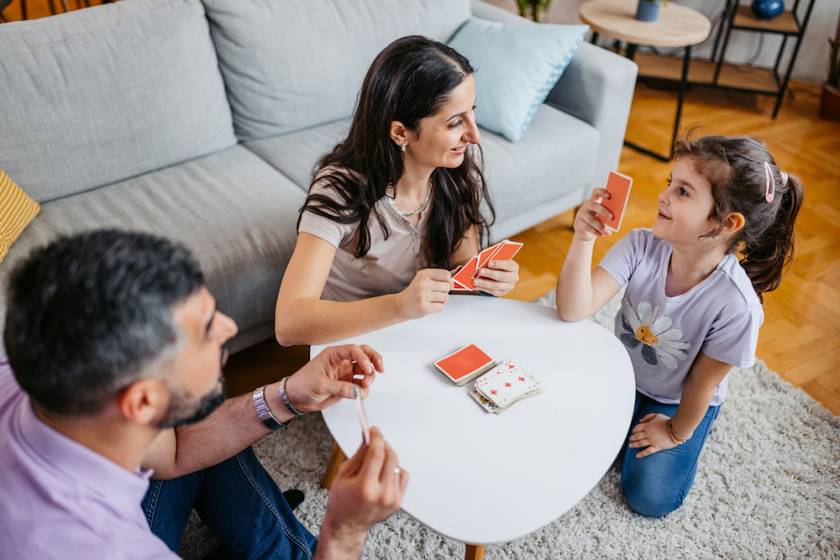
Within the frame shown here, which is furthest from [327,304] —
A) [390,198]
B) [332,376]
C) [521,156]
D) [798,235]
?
[798,235]

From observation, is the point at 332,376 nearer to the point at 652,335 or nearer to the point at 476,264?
the point at 476,264

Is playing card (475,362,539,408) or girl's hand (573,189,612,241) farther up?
girl's hand (573,189,612,241)

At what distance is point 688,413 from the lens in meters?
1.61

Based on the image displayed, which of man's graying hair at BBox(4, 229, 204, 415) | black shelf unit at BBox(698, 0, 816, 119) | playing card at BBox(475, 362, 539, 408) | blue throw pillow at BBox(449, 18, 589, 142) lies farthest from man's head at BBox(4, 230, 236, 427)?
black shelf unit at BBox(698, 0, 816, 119)

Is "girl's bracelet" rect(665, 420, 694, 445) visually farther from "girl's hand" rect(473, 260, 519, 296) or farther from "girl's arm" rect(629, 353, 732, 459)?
"girl's hand" rect(473, 260, 519, 296)

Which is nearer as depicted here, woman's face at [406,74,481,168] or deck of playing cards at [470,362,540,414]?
deck of playing cards at [470,362,540,414]

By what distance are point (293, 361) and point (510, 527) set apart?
1152mm

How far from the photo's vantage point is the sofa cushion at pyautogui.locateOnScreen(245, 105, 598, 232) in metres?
2.24

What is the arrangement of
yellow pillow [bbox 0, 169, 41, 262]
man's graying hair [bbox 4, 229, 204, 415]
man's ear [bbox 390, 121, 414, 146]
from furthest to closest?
1. yellow pillow [bbox 0, 169, 41, 262]
2. man's ear [bbox 390, 121, 414, 146]
3. man's graying hair [bbox 4, 229, 204, 415]

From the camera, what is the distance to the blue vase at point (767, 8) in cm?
344

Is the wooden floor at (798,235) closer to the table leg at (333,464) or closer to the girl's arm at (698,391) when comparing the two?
the table leg at (333,464)

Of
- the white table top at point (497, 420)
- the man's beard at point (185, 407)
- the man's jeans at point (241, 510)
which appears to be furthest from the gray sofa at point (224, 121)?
the man's beard at point (185, 407)

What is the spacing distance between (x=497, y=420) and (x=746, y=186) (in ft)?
2.32

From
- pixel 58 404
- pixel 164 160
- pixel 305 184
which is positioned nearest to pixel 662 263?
pixel 305 184
